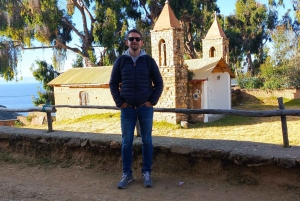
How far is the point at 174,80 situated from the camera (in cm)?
1634

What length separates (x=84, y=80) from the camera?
20719 millimetres

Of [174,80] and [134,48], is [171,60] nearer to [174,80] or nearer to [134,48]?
[174,80]

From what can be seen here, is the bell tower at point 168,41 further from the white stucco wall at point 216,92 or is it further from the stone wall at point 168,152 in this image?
the stone wall at point 168,152

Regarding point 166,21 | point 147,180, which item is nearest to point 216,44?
point 166,21

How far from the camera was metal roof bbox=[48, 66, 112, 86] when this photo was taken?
19984 mm

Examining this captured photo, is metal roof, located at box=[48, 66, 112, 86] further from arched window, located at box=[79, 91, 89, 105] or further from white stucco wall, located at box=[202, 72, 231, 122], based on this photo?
white stucco wall, located at box=[202, 72, 231, 122]

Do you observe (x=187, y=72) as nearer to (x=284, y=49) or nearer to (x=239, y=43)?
(x=284, y=49)

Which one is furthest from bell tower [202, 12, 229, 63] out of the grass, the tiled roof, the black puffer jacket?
the black puffer jacket

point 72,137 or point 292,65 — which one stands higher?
point 292,65

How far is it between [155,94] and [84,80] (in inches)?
687

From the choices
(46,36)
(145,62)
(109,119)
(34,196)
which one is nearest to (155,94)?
(145,62)

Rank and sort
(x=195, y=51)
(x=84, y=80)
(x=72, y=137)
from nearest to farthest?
(x=72, y=137), (x=84, y=80), (x=195, y=51)

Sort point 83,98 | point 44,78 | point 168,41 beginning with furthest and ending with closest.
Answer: point 44,78 < point 83,98 < point 168,41

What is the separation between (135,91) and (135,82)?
11 centimetres
